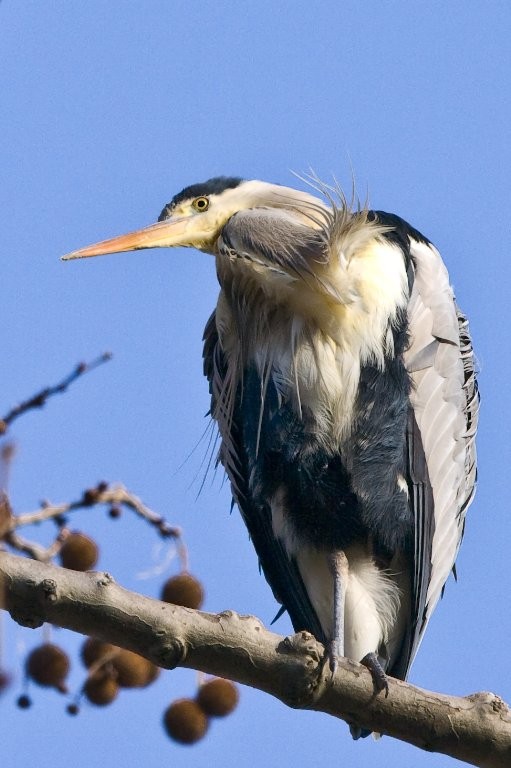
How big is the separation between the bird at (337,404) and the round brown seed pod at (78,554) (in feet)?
3.83

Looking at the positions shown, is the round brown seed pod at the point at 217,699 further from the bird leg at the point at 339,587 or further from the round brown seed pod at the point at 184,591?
the bird leg at the point at 339,587

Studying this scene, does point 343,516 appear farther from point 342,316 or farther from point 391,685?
point 391,685

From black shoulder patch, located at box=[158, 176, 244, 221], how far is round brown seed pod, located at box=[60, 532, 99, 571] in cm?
173

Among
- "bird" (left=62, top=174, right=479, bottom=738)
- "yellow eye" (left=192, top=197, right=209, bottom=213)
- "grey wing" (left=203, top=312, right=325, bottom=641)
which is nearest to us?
"bird" (left=62, top=174, right=479, bottom=738)

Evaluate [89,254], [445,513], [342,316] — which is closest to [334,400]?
[342,316]

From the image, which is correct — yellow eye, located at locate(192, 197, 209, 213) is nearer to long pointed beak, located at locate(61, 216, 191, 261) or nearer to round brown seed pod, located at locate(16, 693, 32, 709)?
long pointed beak, located at locate(61, 216, 191, 261)

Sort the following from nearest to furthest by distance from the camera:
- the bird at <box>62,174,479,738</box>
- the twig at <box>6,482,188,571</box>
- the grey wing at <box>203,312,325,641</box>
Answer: the twig at <box>6,482,188,571</box> → the bird at <box>62,174,479,738</box> → the grey wing at <box>203,312,325,641</box>

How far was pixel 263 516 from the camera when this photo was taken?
3.73m

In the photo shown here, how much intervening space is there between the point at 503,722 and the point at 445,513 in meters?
1.35

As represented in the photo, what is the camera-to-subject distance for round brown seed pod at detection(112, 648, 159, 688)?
246 cm

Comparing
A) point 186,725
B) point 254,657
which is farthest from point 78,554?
point 186,725

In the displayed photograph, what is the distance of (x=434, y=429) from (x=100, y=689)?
1.72 metres

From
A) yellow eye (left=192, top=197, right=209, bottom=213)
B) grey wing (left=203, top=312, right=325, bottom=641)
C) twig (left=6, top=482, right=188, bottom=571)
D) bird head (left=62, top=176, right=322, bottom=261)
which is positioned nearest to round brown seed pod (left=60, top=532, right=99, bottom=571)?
twig (left=6, top=482, right=188, bottom=571)

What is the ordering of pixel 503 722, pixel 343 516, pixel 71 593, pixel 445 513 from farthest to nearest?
1. pixel 445 513
2. pixel 343 516
3. pixel 503 722
4. pixel 71 593
